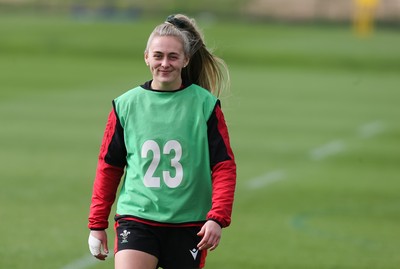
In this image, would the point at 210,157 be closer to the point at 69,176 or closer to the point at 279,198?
the point at 279,198

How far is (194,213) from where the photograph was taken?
7031mm

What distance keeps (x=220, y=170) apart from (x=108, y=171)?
2.05ft

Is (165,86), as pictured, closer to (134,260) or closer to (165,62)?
(165,62)

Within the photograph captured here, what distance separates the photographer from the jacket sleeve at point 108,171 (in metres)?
7.00

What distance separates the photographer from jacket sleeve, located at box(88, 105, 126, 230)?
7.00 metres

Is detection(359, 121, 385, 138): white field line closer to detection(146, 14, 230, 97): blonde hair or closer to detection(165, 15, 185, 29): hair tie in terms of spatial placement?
detection(146, 14, 230, 97): blonde hair

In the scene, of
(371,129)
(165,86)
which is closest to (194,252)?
(165,86)

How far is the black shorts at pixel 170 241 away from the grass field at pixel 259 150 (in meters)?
1.01

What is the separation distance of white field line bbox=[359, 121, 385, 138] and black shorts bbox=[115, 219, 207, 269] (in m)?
16.1

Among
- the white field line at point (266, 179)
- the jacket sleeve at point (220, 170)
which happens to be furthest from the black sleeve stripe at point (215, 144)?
the white field line at point (266, 179)

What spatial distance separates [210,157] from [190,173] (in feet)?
0.47

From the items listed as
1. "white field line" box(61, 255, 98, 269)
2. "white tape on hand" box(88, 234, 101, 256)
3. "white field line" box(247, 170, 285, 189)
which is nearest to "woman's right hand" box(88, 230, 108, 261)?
"white tape on hand" box(88, 234, 101, 256)

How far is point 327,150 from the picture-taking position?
20.4 meters

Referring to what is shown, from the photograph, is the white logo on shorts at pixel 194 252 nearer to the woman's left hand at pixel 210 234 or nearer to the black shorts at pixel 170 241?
the black shorts at pixel 170 241
